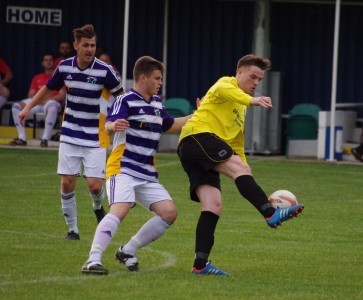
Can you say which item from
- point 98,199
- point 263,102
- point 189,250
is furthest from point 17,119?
point 263,102

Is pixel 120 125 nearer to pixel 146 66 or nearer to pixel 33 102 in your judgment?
pixel 146 66

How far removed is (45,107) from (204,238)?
44.8ft

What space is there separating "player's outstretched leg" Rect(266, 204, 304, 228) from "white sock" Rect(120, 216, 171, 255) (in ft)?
2.70

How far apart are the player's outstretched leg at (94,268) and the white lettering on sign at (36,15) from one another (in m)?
16.8

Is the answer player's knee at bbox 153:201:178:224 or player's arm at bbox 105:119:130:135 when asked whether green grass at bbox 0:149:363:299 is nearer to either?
player's knee at bbox 153:201:178:224

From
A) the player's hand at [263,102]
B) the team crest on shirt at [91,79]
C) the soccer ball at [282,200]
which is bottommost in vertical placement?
the soccer ball at [282,200]

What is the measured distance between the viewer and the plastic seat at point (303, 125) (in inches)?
915

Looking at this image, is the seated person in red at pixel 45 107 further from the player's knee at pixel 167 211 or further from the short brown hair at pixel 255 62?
the player's knee at pixel 167 211

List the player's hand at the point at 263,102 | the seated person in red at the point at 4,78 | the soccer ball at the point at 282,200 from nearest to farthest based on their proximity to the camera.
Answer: the player's hand at the point at 263,102
the soccer ball at the point at 282,200
the seated person in red at the point at 4,78

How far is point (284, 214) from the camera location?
933 centimetres

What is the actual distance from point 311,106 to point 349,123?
0.79 metres

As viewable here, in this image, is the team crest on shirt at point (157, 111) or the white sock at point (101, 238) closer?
the white sock at point (101, 238)

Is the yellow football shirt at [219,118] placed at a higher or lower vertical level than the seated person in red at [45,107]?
higher

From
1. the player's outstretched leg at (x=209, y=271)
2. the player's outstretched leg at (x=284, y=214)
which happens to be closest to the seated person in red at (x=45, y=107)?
the player's outstretched leg at (x=209, y=271)
